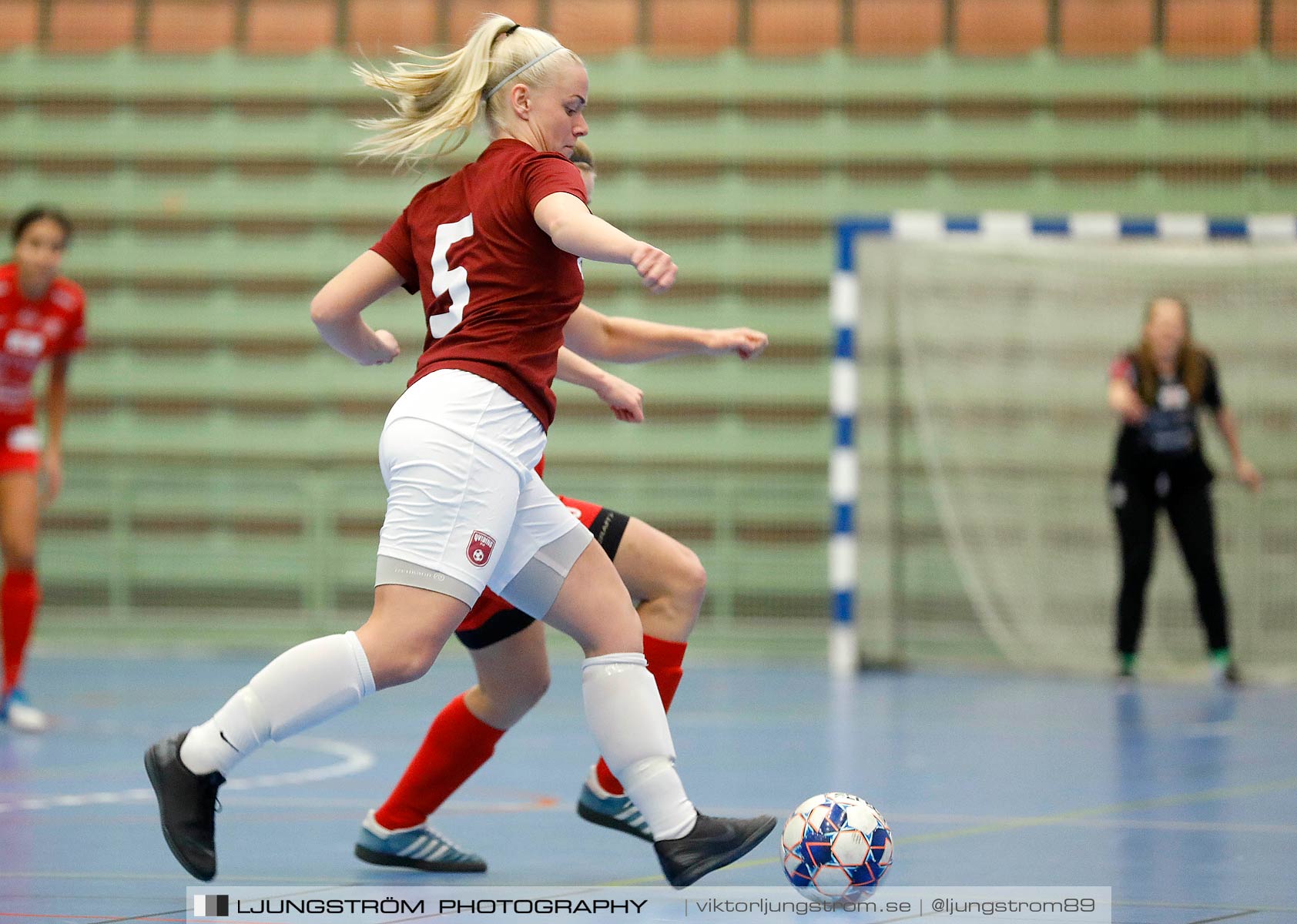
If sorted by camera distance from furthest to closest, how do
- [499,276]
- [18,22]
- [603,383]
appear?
1. [18,22]
2. [603,383]
3. [499,276]

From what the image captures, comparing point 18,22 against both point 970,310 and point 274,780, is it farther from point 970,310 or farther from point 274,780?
point 274,780

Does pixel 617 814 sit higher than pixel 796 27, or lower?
lower

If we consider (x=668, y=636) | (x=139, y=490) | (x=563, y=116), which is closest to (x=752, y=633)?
(x=139, y=490)

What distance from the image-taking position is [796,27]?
10.5 m

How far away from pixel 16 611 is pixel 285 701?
4.30m

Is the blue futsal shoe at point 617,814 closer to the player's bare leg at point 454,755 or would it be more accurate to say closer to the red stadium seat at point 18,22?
the player's bare leg at point 454,755

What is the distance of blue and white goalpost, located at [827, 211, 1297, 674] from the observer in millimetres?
8969

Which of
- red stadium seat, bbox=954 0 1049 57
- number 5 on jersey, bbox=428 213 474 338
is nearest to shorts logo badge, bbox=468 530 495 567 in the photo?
number 5 on jersey, bbox=428 213 474 338

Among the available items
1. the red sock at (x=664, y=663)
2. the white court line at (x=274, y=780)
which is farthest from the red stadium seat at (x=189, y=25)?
the red sock at (x=664, y=663)

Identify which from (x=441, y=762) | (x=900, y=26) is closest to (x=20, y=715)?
(x=441, y=762)

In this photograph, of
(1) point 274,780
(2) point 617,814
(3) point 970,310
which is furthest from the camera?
(3) point 970,310

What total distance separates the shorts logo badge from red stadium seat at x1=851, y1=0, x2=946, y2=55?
7902mm

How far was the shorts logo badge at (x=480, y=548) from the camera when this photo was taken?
3.10 metres

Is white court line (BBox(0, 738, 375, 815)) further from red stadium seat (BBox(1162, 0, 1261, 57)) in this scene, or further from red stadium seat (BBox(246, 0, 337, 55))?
red stadium seat (BBox(1162, 0, 1261, 57))
